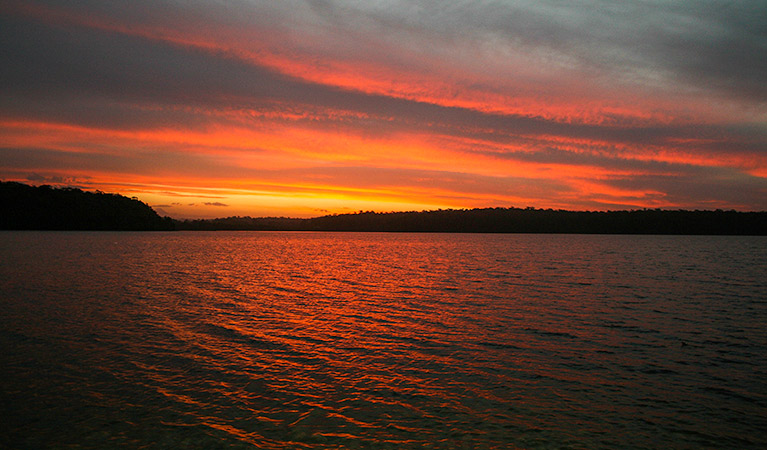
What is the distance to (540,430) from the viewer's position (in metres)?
12.5

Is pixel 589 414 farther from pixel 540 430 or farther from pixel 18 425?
pixel 18 425

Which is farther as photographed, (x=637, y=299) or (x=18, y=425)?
(x=637, y=299)

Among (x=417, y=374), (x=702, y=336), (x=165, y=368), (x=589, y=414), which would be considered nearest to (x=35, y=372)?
(x=165, y=368)

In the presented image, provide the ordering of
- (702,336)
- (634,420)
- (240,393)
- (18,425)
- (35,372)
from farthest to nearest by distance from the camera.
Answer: (702,336), (35,372), (240,393), (634,420), (18,425)

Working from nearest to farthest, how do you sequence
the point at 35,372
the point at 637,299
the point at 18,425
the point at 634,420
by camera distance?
1. the point at 18,425
2. the point at 634,420
3. the point at 35,372
4. the point at 637,299

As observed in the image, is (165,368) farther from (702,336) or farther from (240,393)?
(702,336)

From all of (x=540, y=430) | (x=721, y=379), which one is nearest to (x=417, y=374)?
(x=540, y=430)

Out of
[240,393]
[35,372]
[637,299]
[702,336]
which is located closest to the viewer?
[240,393]

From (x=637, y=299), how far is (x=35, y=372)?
135 feet

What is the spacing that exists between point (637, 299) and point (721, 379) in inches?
892

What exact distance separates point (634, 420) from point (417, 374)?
7546mm

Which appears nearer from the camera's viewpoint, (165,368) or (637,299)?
(165,368)

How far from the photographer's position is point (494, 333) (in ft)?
81.6

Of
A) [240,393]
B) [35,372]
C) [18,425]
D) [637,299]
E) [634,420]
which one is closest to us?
[18,425]
